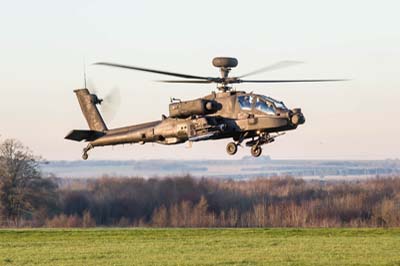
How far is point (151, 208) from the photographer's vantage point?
10238 cm

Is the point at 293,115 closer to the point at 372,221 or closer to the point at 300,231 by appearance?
the point at 300,231

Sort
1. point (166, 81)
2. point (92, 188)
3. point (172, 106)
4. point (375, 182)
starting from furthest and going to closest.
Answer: point (375, 182) < point (92, 188) < point (172, 106) < point (166, 81)

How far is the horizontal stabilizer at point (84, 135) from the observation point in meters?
38.1

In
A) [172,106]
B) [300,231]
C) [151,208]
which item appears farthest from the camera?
[151,208]

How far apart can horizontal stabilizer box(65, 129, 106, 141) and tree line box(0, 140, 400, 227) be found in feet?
157

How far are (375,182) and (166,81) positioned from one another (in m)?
95.7

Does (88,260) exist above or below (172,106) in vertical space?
below

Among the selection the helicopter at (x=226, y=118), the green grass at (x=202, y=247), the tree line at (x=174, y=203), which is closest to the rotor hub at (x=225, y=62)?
the helicopter at (x=226, y=118)

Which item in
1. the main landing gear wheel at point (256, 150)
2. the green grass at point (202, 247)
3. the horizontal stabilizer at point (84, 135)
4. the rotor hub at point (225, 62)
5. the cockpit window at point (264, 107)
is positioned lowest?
the green grass at point (202, 247)

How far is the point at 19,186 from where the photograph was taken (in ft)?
289

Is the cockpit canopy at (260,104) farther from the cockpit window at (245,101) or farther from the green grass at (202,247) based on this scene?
the green grass at (202,247)

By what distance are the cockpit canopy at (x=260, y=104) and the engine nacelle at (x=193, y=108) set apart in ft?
3.43

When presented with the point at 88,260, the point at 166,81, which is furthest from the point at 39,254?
the point at 166,81

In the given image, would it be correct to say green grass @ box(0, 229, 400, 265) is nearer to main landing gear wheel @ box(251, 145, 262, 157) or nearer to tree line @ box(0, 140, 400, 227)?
main landing gear wheel @ box(251, 145, 262, 157)
